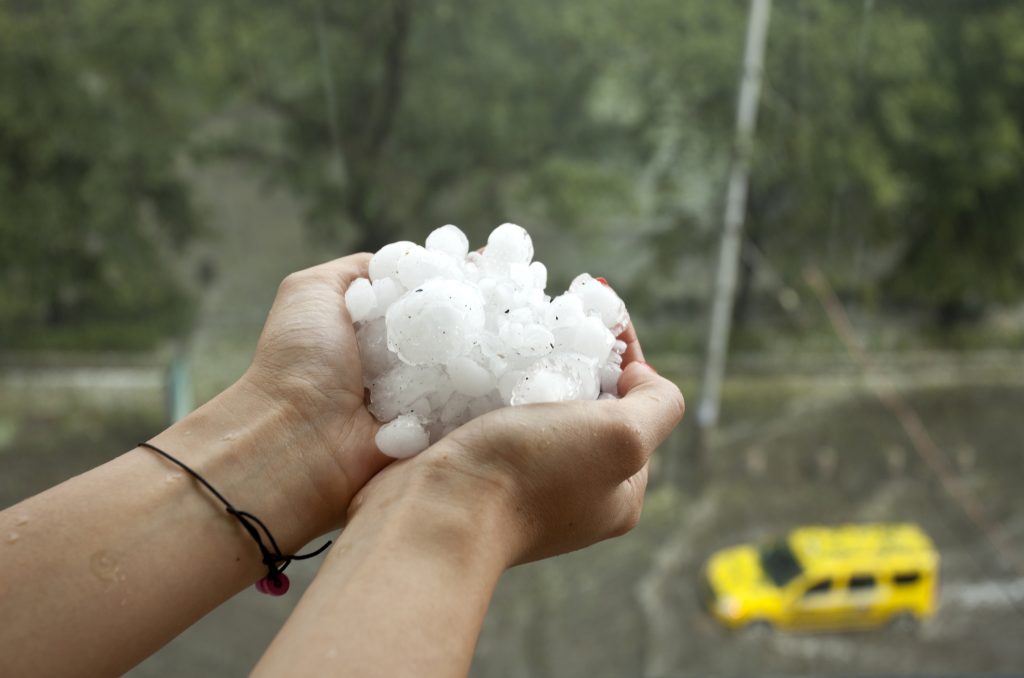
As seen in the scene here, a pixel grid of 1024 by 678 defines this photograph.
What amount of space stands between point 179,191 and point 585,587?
62.2 inches

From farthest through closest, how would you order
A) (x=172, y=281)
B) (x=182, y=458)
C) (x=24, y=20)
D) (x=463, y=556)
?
1. (x=172, y=281)
2. (x=24, y=20)
3. (x=182, y=458)
4. (x=463, y=556)

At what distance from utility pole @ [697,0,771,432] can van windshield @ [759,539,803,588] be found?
0.37m

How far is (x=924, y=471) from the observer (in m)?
2.52

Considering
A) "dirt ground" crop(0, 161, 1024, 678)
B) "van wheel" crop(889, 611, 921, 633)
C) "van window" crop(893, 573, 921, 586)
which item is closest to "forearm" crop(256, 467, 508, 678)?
"dirt ground" crop(0, 161, 1024, 678)

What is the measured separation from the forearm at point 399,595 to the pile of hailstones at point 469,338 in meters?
0.12

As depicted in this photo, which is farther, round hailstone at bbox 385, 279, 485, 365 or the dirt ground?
the dirt ground

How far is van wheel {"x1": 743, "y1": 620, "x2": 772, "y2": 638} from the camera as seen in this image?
2.25m

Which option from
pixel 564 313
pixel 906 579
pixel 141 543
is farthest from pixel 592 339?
pixel 906 579

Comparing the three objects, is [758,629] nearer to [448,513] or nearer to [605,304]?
[605,304]

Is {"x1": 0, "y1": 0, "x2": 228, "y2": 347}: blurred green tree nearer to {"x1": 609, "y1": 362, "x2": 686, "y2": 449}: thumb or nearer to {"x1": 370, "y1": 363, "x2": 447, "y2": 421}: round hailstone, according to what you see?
{"x1": 370, "y1": 363, "x2": 447, "y2": 421}: round hailstone

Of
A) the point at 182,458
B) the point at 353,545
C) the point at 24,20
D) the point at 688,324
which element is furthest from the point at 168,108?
the point at 353,545

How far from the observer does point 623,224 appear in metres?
2.32

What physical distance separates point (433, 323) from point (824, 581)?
193 centimetres

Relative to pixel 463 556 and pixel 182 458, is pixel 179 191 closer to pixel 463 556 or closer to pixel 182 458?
pixel 182 458
